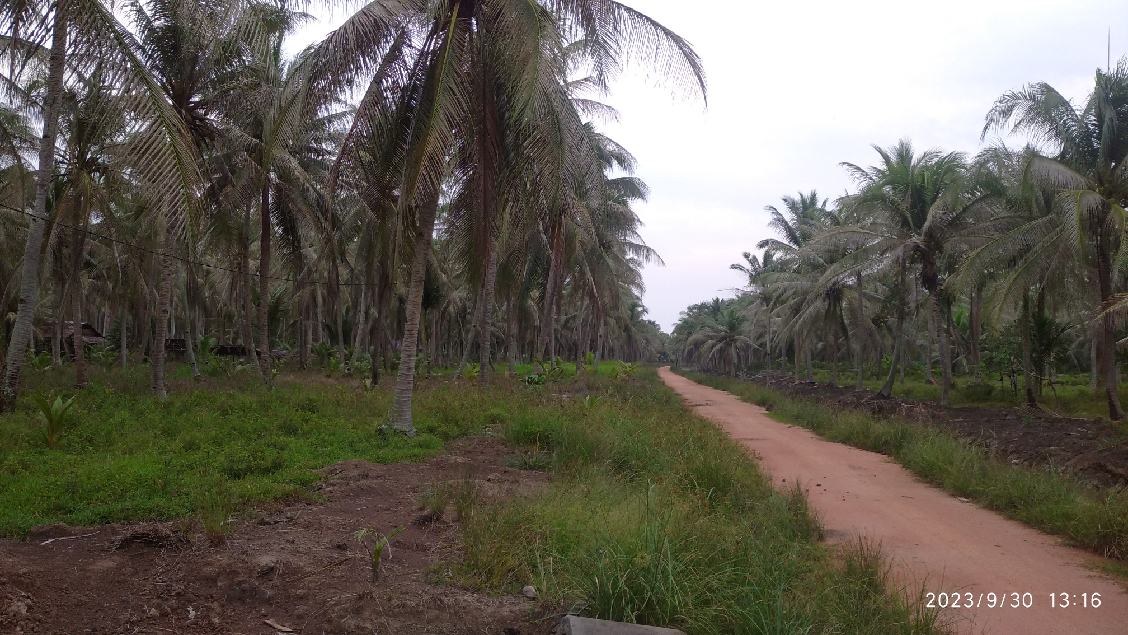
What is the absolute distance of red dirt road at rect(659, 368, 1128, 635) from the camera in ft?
15.1

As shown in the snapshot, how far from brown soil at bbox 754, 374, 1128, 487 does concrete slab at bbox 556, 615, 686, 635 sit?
739 centimetres

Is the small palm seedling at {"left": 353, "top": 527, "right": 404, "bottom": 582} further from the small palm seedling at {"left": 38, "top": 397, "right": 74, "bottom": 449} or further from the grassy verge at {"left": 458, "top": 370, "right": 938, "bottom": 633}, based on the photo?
the small palm seedling at {"left": 38, "top": 397, "right": 74, "bottom": 449}

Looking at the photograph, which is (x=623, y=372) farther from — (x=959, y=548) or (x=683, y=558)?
(x=683, y=558)

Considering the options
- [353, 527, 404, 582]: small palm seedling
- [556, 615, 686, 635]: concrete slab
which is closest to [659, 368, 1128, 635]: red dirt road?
[556, 615, 686, 635]: concrete slab

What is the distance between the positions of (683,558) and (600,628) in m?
1.12

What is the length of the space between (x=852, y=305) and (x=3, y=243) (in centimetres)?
2955

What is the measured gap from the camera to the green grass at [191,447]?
17.7ft

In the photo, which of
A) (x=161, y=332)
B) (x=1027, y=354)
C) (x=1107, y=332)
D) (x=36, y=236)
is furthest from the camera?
(x=1027, y=354)

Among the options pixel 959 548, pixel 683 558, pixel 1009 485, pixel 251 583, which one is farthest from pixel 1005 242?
pixel 251 583

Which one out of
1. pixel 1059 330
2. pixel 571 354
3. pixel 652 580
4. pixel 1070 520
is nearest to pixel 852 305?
pixel 1059 330

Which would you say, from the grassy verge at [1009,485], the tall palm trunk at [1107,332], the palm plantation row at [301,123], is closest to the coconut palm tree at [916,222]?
the tall palm trunk at [1107,332]

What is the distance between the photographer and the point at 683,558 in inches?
168

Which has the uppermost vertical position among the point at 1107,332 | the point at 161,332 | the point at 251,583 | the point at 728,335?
the point at 728,335

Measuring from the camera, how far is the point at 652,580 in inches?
152
